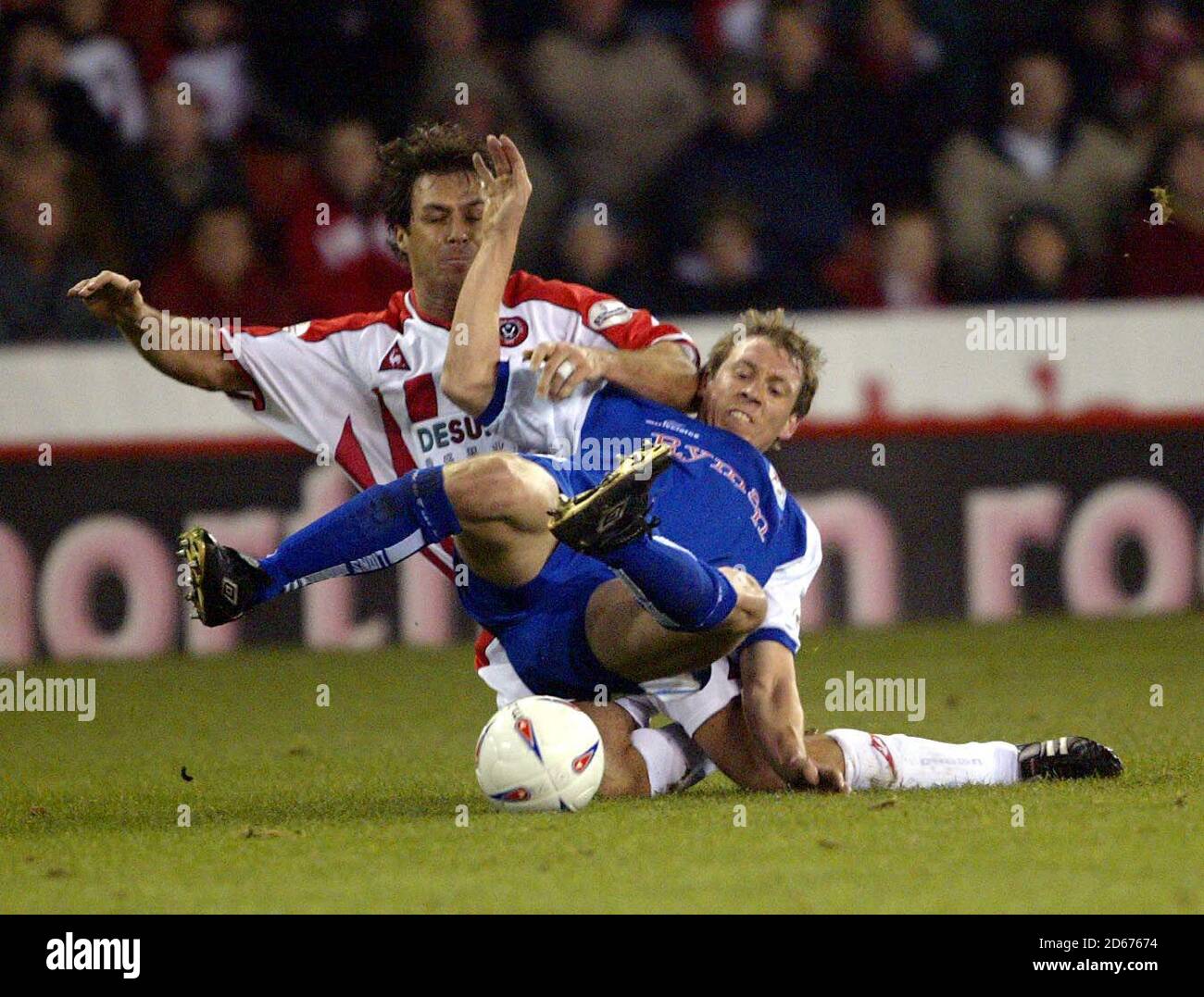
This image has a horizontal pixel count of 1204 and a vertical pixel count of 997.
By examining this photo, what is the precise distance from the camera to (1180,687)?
7031 millimetres

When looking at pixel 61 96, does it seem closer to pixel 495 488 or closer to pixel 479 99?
pixel 479 99

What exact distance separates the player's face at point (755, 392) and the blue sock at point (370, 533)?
3.27ft

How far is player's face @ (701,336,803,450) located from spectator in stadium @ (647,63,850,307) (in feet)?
14.3

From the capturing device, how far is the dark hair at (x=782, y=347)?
216 inches

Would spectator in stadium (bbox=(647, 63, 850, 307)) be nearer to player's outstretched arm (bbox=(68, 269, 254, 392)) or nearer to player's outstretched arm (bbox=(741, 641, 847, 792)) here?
player's outstretched arm (bbox=(68, 269, 254, 392))

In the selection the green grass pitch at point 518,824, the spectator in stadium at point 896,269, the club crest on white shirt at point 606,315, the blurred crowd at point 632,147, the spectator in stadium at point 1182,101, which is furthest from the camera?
the spectator in stadium at point 896,269

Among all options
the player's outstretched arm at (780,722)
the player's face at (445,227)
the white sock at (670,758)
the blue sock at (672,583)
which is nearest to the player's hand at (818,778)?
the player's outstretched arm at (780,722)

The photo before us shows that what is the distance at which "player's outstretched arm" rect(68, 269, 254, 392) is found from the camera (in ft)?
16.9

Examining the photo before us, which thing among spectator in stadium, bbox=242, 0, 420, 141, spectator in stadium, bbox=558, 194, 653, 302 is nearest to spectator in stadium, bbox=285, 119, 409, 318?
spectator in stadium, bbox=242, 0, 420, 141

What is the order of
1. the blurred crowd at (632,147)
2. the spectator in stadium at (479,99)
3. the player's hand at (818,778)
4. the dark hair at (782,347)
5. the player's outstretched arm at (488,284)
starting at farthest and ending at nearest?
the spectator in stadium at (479,99), the blurred crowd at (632,147), the dark hair at (782,347), the player's outstretched arm at (488,284), the player's hand at (818,778)

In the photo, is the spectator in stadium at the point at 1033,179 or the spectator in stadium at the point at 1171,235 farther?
the spectator in stadium at the point at 1033,179

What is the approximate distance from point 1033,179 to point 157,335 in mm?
5675

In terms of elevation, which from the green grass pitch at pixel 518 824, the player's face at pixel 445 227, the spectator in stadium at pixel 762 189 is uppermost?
the spectator in stadium at pixel 762 189

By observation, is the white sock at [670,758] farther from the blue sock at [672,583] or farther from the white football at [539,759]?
the blue sock at [672,583]
